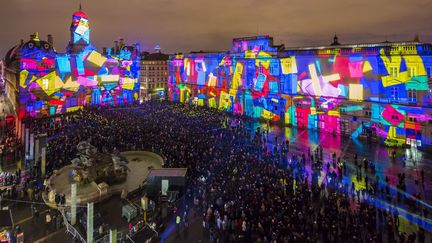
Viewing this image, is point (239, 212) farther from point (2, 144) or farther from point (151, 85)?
point (151, 85)

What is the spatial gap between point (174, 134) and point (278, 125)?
16.5 metres

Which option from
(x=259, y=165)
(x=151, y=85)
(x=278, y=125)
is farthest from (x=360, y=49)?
(x=151, y=85)

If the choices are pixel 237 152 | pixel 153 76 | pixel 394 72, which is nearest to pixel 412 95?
pixel 394 72

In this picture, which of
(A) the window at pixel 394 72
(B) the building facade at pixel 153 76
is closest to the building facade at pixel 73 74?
(B) the building facade at pixel 153 76

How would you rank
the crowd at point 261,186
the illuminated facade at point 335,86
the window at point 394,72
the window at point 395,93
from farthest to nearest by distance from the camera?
the window at point 395,93
the window at point 394,72
the illuminated facade at point 335,86
the crowd at point 261,186

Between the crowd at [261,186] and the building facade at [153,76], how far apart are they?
41.4m

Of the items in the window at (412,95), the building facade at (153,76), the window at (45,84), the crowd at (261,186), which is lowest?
the crowd at (261,186)

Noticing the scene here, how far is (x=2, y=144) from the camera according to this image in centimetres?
2869

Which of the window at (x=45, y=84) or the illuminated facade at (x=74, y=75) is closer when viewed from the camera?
the illuminated facade at (x=74, y=75)

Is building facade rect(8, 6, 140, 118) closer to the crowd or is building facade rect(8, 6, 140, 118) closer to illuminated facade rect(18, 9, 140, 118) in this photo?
illuminated facade rect(18, 9, 140, 118)

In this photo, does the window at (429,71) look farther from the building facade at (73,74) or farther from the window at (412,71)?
the building facade at (73,74)

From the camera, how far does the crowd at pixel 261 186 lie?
13.5 m

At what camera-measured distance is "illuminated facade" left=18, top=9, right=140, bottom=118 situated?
39.8 metres

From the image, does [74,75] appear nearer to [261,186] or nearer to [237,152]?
[237,152]
